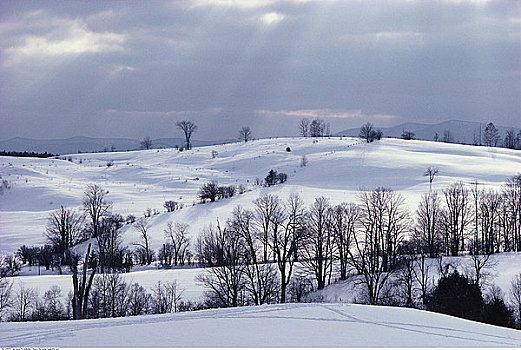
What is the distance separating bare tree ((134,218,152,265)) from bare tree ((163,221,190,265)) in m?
1.91

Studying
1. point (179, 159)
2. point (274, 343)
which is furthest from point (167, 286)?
point (179, 159)

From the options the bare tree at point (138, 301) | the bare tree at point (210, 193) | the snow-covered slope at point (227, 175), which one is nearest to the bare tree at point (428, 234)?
the snow-covered slope at point (227, 175)

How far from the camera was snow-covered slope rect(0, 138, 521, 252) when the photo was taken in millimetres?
52531

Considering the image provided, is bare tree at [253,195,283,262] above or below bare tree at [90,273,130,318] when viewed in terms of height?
above

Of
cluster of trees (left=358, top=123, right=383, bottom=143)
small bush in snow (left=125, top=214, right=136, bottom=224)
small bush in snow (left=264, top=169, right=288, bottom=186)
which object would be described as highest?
cluster of trees (left=358, top=123, right=383, bottom=143)

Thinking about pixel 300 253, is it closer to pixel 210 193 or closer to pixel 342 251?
pixel 342 251

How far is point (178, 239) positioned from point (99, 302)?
15245mm

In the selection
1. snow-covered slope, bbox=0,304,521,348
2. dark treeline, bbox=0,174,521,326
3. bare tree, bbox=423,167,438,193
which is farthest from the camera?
bare tree, bbox=423,167,438,193

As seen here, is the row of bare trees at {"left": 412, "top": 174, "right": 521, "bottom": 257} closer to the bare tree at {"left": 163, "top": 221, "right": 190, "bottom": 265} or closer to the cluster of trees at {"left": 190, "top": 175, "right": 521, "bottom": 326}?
the cluster of trees at {"left": 190, "top": 175, "right": 521, "bottom": 326}

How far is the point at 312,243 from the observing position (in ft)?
112

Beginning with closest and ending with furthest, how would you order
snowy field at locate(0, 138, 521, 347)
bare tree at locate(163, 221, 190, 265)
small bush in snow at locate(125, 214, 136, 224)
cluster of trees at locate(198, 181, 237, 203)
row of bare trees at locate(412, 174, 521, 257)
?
snowy field at locate(0, 138, 521, 347) → row of bare trees at locate(412, 174, 521, 257) → bare tree at locate(163, 221, 190, 265) → small bush in snow at locate(125, 214, 136, 224) → cluster of trees at locate(198, 181, 237, 203)

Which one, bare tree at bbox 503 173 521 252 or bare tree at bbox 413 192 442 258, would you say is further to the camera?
bare tree at bbox 503 173 521 252

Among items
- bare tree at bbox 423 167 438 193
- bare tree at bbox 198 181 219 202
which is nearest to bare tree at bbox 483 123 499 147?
bare tree at bbox 423 167 438 193

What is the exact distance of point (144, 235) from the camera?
140 feet
